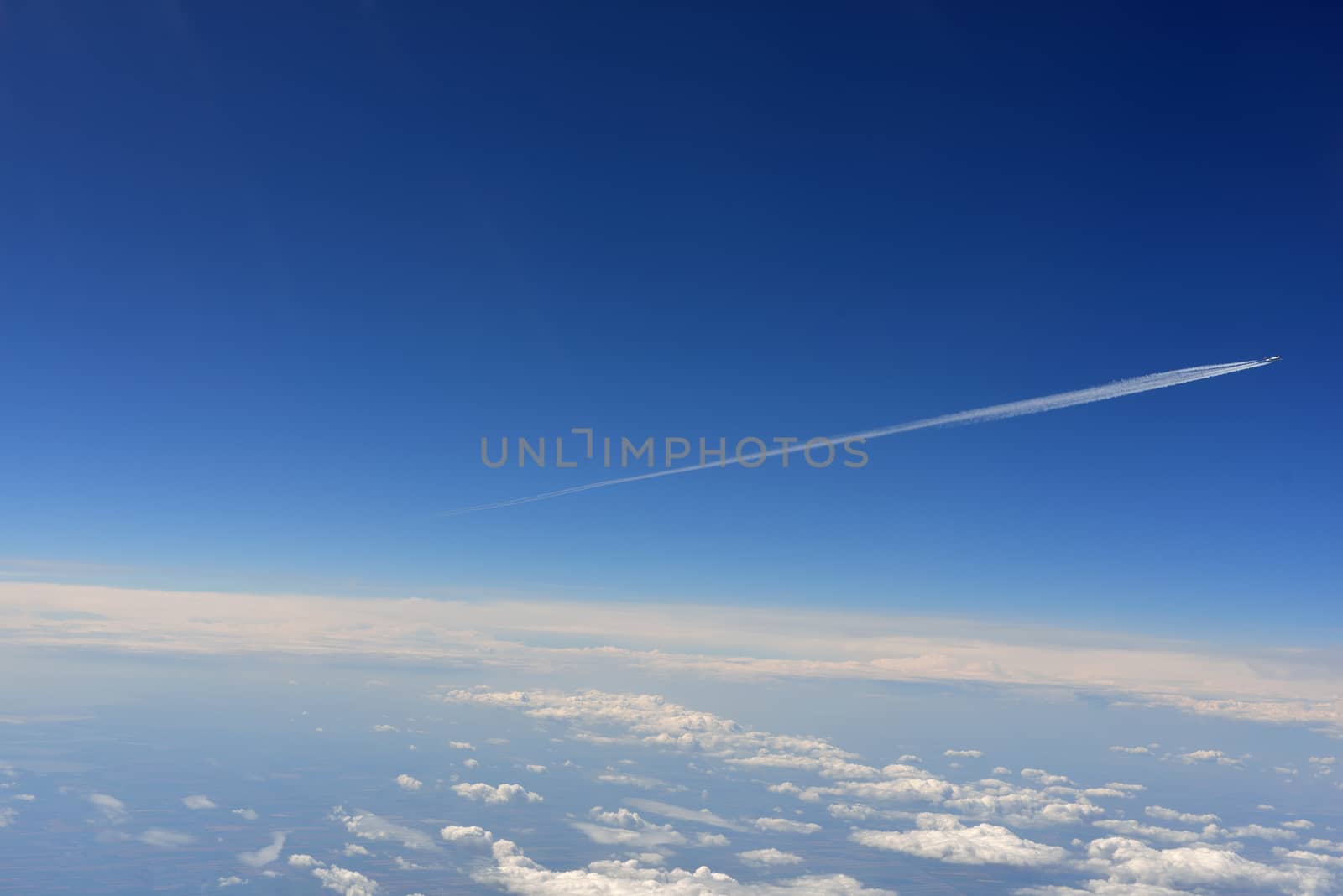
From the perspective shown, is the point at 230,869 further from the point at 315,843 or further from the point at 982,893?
the point at 982,893

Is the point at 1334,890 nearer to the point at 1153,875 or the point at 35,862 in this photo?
the point at 1153,875

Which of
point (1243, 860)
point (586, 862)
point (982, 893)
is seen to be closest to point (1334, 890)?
point (1243, 860)

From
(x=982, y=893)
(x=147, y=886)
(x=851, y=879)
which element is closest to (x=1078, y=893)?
(x=982, y=893)

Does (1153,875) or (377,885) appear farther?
(1153,875)

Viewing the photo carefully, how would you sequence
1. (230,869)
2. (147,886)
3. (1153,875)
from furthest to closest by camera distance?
1. (1153,875)
2. (230,869)
3. (147,886)

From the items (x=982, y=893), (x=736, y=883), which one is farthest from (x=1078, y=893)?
(x=736, y=883)

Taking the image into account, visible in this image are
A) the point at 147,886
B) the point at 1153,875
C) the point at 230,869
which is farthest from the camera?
the point at 1153,875

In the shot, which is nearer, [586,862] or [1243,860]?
[586,862]
